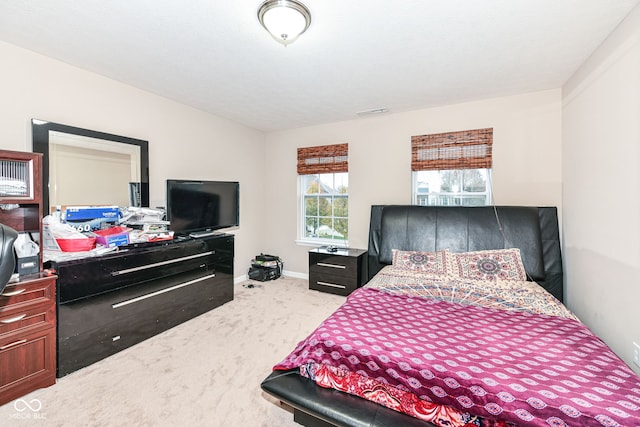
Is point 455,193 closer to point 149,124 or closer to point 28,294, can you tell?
point 149,124

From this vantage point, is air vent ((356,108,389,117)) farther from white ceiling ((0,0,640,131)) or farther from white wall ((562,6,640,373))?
white wall ((562,6,640,373))

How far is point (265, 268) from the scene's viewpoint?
14.6ft

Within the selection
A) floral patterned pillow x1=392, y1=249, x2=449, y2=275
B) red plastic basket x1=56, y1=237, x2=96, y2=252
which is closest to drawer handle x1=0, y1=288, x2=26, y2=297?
red plastic basket x1=56, y1=237, x2=96, y2=252

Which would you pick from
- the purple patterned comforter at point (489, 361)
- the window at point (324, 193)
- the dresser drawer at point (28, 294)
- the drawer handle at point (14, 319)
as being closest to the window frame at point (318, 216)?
the window at point (324, 193)

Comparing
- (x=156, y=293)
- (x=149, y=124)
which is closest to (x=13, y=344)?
(x=156, y=293)

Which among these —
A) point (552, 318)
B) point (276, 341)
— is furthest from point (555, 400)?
point (276, 341)

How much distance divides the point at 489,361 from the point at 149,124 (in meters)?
3.69

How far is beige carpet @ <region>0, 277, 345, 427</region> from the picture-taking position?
1661 mm

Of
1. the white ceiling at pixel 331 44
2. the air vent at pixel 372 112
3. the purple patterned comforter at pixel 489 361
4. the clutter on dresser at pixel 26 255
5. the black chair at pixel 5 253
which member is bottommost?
the purple patterned comforter at pixel 489 361

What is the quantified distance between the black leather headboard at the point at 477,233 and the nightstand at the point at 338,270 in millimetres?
249

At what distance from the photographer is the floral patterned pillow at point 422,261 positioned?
Answer: 2.86 metres

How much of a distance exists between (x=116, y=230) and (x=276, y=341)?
181 centimetres

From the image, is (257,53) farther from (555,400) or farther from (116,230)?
(555,400)

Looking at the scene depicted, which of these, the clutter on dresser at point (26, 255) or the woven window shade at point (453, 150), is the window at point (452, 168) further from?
the clutter on dresser at point (26, 255)
